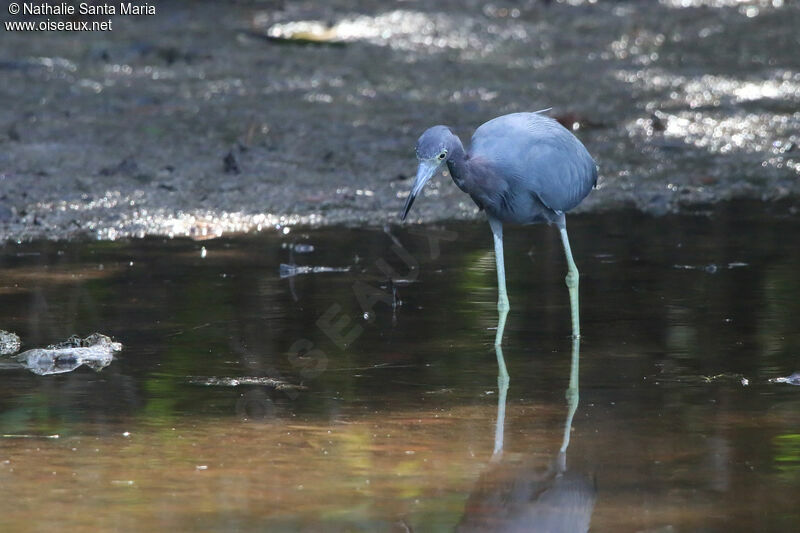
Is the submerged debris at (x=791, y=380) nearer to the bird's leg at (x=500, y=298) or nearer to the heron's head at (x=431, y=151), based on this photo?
the bird's leg at (x=500, y=298)

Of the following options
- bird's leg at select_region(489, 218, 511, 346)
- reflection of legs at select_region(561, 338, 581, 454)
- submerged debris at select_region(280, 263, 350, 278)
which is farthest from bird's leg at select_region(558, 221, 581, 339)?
submerged debris at select_region(280, 263, 350, 278)

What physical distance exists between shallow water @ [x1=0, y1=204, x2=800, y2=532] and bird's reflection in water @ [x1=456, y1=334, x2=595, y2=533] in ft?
0.04

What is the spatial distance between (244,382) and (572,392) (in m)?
1.19

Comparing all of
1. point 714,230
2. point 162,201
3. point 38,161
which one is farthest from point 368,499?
point 38,161

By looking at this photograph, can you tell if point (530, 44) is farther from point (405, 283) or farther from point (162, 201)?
point (405, 283)

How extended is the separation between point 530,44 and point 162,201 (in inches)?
300

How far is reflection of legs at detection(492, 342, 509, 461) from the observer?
14.5ft

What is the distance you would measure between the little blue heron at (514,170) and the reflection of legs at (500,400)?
8.5 inches

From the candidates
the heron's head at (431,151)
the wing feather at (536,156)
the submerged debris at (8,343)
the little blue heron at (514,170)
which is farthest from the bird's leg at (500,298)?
the submerged debris at (8,343)

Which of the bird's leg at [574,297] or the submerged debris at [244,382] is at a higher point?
the bird's leg at [574,297]

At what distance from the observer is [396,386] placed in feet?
16.8

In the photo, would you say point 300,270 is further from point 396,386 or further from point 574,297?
point 396,386

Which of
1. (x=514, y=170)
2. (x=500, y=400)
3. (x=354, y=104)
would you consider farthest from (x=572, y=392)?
(x=354, y=104)

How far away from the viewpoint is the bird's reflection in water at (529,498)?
150 inches
